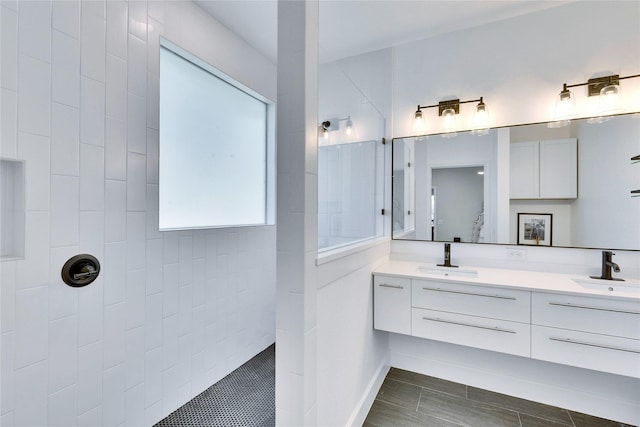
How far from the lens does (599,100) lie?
1992 millimetres

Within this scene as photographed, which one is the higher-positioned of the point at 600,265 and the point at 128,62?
the point at 128,62

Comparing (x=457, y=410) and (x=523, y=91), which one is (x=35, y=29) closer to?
(x=523, y=91)

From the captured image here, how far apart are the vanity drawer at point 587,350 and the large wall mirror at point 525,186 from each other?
2.37 ft

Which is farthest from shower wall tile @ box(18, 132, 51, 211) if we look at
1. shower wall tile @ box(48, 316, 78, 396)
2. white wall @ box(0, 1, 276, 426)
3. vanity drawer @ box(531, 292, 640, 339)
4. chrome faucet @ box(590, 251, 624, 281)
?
chrome faucet @ box(590, 251, 624, 281)

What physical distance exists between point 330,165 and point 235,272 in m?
1.32

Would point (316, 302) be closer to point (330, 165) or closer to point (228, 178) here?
point (330, 165)

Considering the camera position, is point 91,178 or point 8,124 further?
point 91,178

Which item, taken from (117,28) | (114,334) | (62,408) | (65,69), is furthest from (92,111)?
(62,408)

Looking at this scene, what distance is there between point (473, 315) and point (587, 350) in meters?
0.57

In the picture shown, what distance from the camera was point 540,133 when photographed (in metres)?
2.16

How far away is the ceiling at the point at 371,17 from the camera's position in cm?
206

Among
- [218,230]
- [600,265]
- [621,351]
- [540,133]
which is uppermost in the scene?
[540,133]

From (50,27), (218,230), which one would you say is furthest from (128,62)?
(218,230)

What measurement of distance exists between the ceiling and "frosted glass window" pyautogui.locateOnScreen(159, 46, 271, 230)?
434mm
